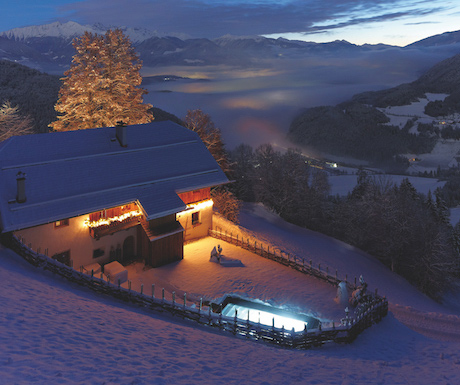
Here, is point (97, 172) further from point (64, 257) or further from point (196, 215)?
point (196, 215)

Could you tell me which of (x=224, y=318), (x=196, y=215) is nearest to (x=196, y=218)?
(x=196, y=215)

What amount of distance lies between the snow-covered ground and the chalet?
2306 millimetres

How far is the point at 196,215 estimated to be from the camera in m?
28.7

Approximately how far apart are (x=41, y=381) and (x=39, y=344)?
226 cm

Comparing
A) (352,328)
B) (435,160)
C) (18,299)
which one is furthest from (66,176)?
(435,160)

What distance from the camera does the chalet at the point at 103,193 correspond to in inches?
802

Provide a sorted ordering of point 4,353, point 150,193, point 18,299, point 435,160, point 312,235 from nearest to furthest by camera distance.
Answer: point 4,353, point 18,299, point 150,193, point 312,235, point 435,160

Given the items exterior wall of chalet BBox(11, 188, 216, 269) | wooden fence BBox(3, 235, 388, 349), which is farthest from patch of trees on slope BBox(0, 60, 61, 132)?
wooden fence BBox(3, 235, 388, 349)

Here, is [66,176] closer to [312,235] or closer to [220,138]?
[220,138]

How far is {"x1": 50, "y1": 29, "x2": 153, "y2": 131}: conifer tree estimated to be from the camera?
35.9m

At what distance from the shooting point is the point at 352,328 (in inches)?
675

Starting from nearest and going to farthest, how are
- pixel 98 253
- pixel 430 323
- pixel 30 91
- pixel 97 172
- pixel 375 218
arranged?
pixel 98 253, pixel 97 172, pixel 430 323, pixel 375 218, pixel 30 91

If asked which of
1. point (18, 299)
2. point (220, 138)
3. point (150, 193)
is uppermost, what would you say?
point (220, 138)

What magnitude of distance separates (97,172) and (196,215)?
8.51 metres
